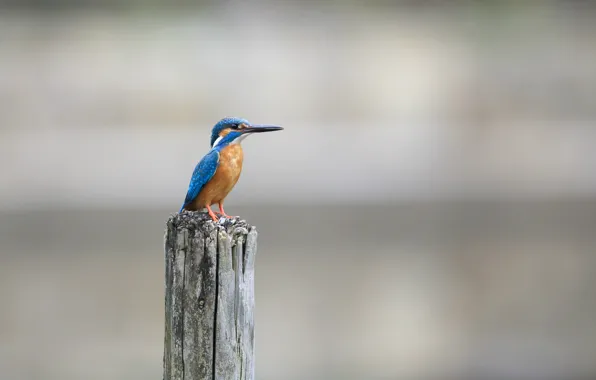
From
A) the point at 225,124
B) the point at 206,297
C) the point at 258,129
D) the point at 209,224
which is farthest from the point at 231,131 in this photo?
the point at 206,297

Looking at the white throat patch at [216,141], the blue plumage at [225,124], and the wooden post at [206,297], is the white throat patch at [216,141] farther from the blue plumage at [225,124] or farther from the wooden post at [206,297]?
the wooden post at [206,297]

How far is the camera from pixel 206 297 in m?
2.82

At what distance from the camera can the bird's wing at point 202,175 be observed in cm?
335

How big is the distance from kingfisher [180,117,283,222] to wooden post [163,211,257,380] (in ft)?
1.48

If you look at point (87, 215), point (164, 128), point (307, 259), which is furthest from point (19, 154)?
point (307, 259)

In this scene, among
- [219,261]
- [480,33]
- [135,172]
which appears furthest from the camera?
[480,33]

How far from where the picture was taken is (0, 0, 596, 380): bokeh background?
8.95 metres

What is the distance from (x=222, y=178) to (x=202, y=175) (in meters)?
0.08

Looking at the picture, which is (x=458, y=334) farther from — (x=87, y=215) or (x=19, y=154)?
(x=19, y=154)

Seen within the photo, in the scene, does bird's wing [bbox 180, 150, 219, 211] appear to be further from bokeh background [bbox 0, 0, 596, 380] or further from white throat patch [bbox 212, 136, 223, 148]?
bokeh background [bbox 0, 0, 596, 380]

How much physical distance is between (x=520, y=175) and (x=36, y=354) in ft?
18.5

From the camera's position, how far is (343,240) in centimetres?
903

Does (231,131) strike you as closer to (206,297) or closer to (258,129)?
(258,129)

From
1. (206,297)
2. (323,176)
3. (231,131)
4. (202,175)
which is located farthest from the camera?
(323,176)
